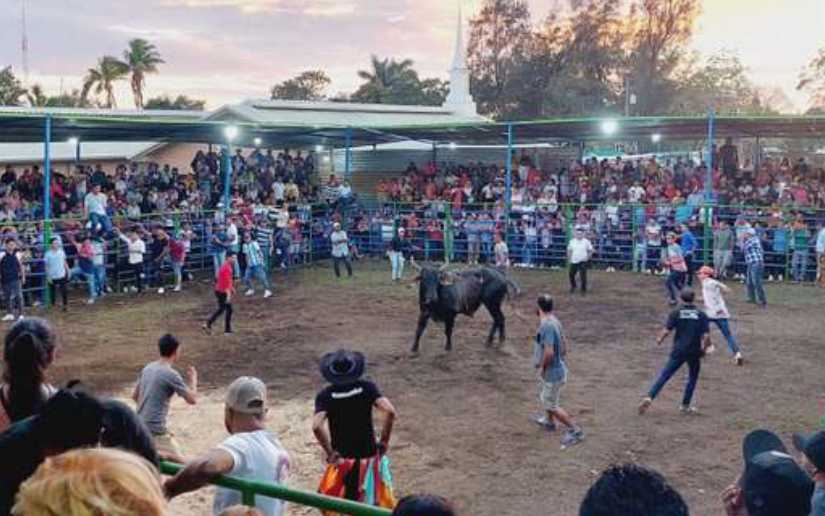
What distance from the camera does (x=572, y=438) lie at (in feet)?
29.6

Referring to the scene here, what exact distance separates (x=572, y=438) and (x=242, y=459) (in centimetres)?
568

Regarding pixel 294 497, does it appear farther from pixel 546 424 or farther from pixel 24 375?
pixel 546 424

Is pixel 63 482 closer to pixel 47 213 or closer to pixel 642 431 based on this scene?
pixel 642 431

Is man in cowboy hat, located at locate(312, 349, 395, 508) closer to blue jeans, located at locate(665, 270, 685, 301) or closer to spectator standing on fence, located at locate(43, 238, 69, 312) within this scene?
blue jeans, located at locate(665, 270, 685, 301)

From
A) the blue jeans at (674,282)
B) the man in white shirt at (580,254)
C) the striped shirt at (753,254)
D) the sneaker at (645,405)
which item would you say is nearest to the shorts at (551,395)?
the sneaker at (645,405)

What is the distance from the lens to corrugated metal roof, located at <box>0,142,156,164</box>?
30.4 m

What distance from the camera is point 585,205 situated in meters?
22.4

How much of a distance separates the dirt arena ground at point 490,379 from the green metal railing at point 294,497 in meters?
4.08

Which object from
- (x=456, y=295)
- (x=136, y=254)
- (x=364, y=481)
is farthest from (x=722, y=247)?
(x=364, y=481)

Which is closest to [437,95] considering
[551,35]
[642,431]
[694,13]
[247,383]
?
[551,35]

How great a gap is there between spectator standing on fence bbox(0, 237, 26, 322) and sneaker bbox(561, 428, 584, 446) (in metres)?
10.9

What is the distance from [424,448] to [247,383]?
16.1ft

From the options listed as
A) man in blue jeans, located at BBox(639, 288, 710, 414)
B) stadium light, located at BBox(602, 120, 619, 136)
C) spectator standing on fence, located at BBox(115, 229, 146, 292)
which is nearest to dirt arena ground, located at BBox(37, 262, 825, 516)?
man in blue jeans, located at BBox(639, 288, 710, 414)

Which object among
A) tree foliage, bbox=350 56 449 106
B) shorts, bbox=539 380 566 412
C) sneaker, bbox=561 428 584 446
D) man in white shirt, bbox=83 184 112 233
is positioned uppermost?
tree foliage, bbox=350 56 449 106
